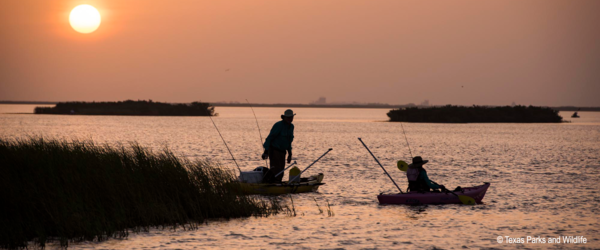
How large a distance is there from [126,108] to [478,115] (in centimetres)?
8368

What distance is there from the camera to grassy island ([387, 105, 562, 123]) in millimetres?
117438

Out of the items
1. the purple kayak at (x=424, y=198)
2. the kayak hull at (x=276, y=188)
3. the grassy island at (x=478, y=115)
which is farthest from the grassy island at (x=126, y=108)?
the purple kayak at (x=424, y=198)

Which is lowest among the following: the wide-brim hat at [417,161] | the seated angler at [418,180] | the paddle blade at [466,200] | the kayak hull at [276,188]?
the paddle blade at [466,200]

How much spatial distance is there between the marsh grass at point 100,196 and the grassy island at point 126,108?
135672 millimetres

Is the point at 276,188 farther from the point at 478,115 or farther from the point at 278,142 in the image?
the point at 478,115

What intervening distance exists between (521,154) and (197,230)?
33249 millimetres

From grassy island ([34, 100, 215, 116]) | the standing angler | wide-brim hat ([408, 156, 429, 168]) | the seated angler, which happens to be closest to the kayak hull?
the standing angler

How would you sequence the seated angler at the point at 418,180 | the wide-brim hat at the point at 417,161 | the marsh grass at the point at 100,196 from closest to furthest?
the marsh grass at the point at 100,196, the wide-brim hat at the point at 417,161, the seated angler at the point at 418,180

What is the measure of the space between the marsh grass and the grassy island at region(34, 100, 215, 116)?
13567cm

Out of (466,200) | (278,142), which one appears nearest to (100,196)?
(278,142)

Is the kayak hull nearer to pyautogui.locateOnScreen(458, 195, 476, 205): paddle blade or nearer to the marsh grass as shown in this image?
the marsh grass

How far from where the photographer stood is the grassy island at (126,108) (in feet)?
494

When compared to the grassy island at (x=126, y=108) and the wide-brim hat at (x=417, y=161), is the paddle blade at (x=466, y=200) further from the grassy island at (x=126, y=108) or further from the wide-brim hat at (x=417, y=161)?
the grassy island at (x=126, y=108)

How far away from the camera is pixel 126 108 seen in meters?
153
